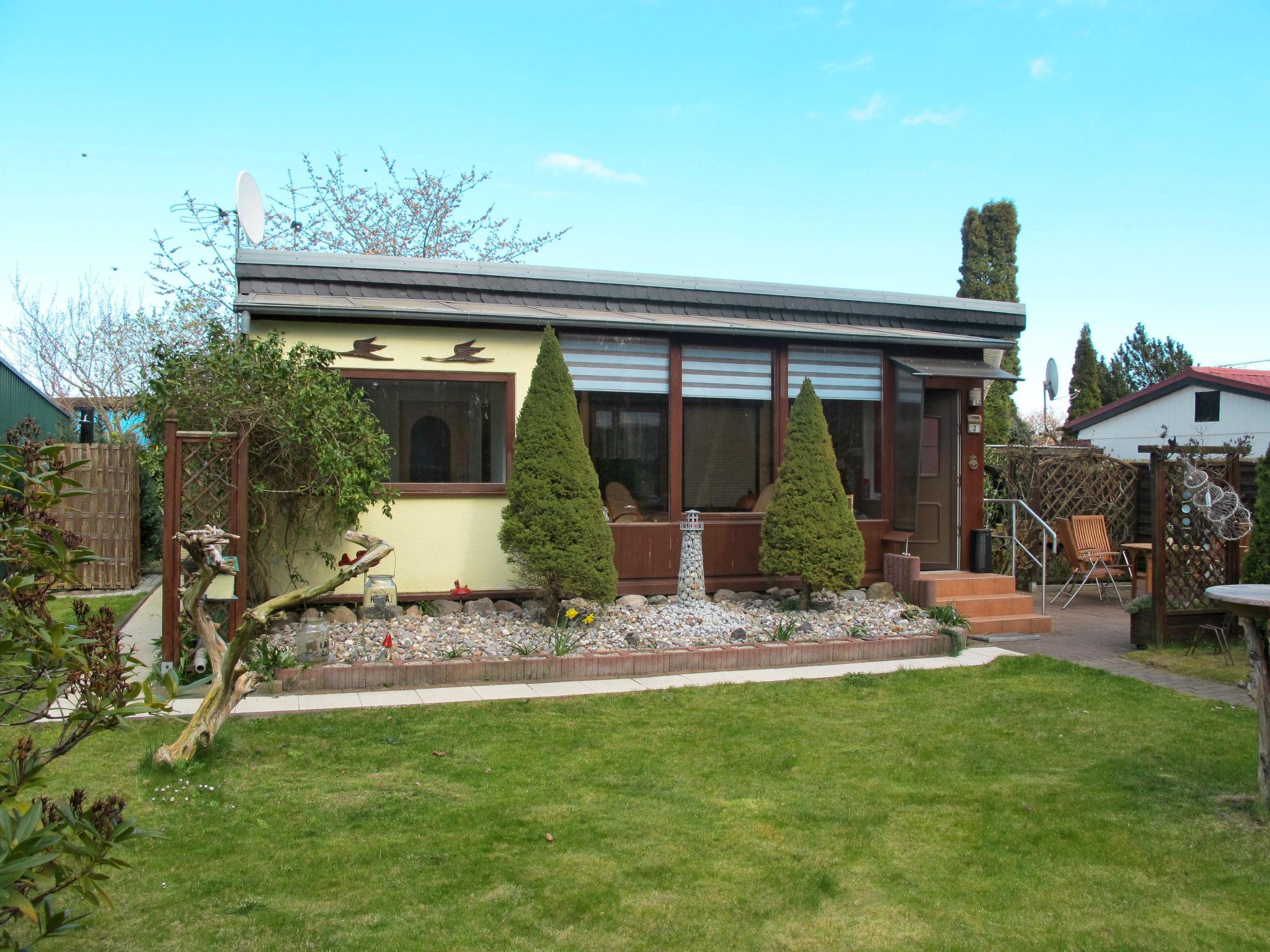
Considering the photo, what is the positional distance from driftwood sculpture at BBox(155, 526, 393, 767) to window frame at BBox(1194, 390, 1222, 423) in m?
19.2

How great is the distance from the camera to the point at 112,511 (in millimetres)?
12211

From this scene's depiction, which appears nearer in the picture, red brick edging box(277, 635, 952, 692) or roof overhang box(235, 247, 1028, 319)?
red brick edging box(277, 635, 952, 692)

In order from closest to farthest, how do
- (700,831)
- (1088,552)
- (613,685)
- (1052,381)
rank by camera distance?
(700,831) → (613,685) → (1088,552) → (1052,381)

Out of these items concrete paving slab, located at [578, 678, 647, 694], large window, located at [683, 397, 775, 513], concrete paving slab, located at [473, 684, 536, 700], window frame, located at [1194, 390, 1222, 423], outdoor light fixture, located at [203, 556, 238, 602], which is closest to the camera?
concrete paving slab, located at [473, 684, 536, 700]

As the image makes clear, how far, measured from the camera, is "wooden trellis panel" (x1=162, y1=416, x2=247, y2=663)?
6523 millimetres

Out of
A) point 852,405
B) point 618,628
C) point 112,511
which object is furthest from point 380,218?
point 618,628

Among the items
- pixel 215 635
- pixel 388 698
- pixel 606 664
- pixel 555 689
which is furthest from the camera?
pixel 606 664

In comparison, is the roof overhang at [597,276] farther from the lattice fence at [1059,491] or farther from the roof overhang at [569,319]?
the lattice fence at [1059,491]

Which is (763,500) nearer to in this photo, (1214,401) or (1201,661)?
(1201,661)

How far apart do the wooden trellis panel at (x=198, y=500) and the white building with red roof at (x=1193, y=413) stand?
1555cm

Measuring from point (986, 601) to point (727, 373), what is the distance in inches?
135

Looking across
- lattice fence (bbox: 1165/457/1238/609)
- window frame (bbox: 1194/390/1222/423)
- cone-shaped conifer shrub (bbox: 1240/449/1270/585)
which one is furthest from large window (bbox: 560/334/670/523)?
window frame (bbox: 1194/390/1222/423)

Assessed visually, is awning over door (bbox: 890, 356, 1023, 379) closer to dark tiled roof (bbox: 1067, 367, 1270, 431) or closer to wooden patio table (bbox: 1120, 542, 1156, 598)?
wooden patio table (bbox: 1120, 542, 1156, 598)

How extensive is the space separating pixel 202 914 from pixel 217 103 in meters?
16.2
